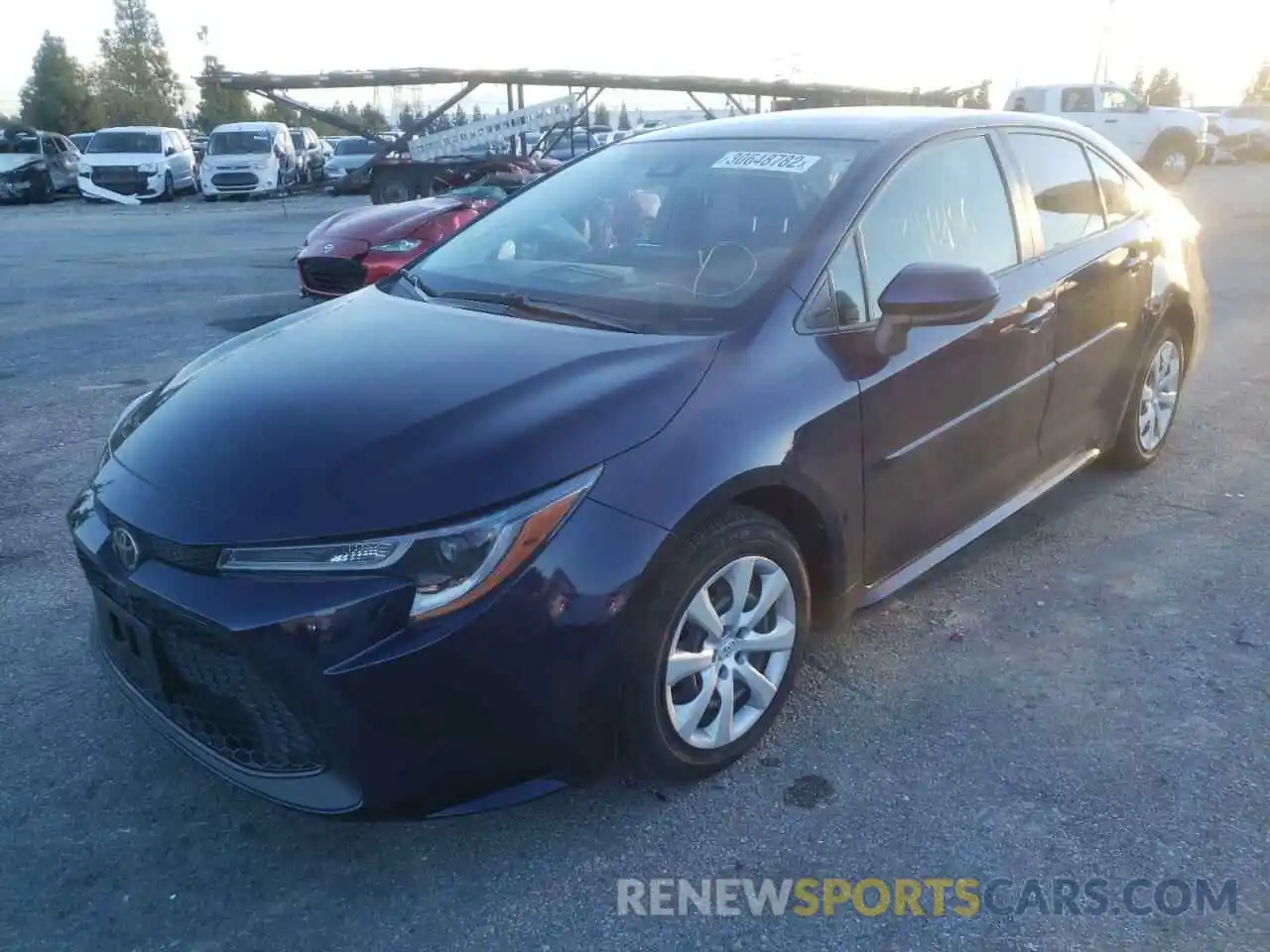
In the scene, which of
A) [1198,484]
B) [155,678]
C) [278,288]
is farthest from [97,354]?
[1198,484]

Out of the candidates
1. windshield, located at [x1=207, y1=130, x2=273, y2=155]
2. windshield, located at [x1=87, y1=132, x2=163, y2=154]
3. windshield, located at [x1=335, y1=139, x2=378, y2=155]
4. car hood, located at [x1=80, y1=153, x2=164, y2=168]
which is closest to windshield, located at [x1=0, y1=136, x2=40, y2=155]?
windshield, located at [x1=87, y1=132, x2=163, y2=154]

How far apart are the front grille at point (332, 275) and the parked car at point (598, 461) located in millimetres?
4161

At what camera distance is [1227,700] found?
312cm

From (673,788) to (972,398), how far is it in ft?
5.07

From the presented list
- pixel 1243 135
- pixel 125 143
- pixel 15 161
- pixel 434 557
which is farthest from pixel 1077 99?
pixel 434 557

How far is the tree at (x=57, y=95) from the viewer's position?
4778 cm

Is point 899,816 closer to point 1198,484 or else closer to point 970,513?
point 970,513

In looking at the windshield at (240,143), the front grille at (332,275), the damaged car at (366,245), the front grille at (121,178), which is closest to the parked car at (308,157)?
the windshield at (240,143)

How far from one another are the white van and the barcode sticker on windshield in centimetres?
2332

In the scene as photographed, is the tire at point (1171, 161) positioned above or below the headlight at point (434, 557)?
below

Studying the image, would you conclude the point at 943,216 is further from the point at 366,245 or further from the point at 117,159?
the point at 117,159

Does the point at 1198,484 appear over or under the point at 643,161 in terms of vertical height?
under

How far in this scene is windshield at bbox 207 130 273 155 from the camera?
2492 centimetres

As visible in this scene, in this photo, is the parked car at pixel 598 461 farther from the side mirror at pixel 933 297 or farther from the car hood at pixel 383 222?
the car hood at pixel 383 222
